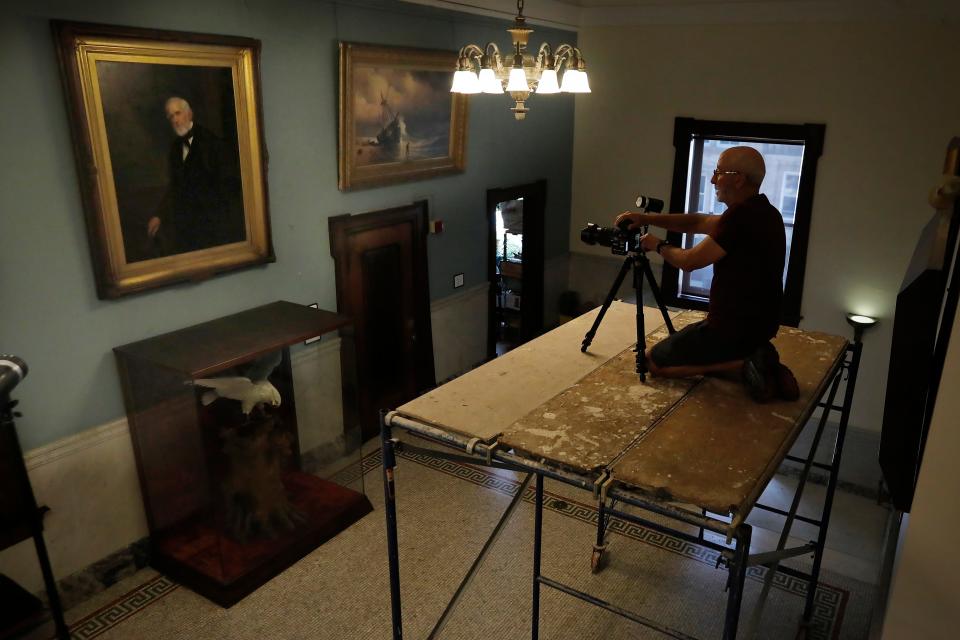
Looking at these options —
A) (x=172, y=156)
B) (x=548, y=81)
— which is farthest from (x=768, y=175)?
(x=172, y=156)

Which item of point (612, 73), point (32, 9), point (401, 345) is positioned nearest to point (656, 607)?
point (401, 345)

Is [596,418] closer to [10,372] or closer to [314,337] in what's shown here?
[314,337]

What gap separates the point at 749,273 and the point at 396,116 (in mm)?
3115

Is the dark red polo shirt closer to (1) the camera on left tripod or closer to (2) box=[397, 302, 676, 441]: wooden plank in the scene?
(1) the camera on left tripod

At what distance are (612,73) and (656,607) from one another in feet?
15.8

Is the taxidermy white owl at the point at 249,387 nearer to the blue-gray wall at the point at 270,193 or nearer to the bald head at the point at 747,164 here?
the blue-gray wall at the point at 270,193

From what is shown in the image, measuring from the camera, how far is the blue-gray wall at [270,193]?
3068mm

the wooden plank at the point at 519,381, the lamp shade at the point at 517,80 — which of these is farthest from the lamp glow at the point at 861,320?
the lamp shade at the point at 517,80

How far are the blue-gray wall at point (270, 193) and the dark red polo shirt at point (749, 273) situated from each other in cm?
279

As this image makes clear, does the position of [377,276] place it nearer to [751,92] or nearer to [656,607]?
[656,607]

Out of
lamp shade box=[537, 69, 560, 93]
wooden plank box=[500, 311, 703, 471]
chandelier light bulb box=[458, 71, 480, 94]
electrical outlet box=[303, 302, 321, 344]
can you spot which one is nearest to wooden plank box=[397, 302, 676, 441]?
wooden plank box=[500, 311, 703, 471]

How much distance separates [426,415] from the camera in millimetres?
2424

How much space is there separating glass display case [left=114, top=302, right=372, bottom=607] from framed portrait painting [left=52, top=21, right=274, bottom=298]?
43 centimetres

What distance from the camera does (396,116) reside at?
191 inches
